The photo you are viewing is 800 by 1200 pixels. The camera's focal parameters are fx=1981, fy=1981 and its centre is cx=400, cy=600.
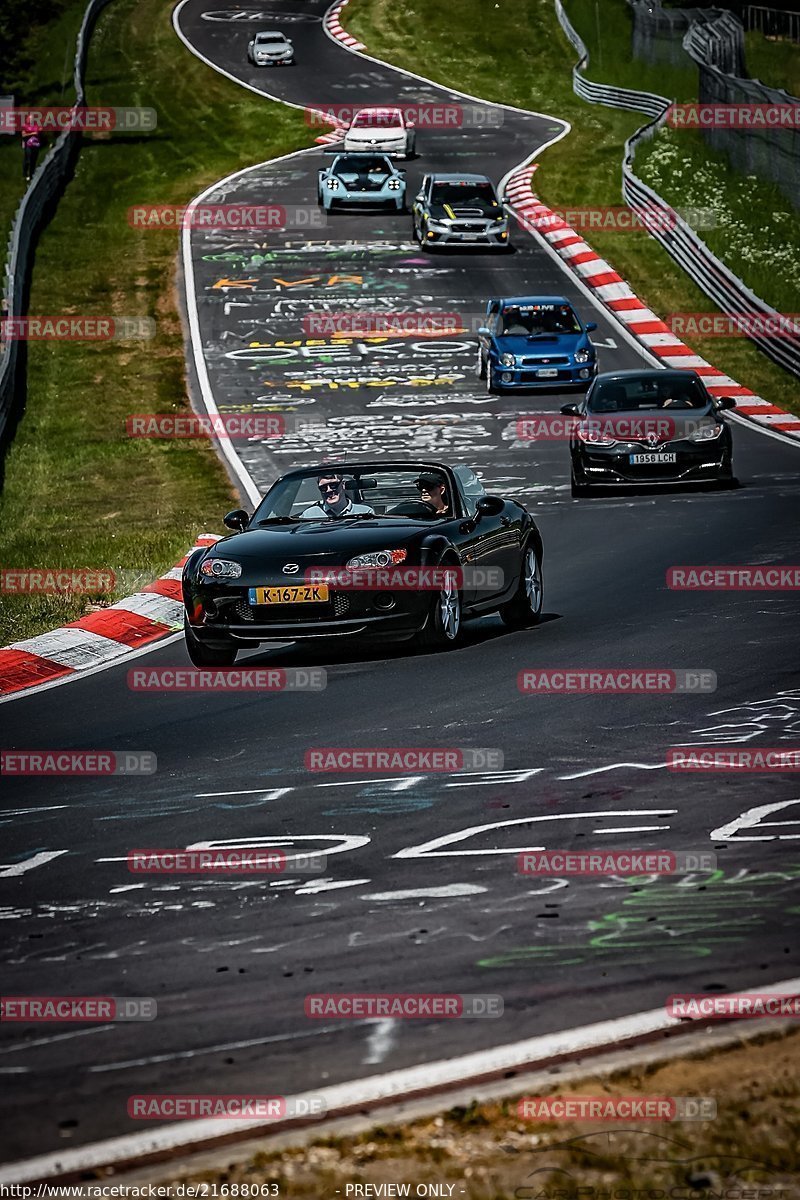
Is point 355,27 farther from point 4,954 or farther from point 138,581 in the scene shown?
point 4,954

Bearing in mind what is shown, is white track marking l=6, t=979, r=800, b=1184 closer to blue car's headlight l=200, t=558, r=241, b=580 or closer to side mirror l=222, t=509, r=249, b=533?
blue car's headlight l=200, t=558, r=241, b=580

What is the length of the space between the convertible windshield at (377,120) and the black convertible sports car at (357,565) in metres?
37.4

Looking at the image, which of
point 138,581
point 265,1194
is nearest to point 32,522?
point 138,581

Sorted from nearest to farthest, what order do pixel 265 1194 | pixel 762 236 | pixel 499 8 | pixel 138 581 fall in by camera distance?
pixel 265 1194, pixel 138 581, pixel 762 236, pixel 499 8

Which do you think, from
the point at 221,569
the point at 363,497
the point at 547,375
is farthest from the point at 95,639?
the point at 547,375

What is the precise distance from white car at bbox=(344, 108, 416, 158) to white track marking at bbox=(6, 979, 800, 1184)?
4570 cm

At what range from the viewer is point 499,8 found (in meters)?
70.2

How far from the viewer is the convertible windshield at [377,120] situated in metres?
50.0

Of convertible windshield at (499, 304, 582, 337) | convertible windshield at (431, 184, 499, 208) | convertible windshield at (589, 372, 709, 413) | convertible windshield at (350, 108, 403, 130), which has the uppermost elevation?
convertible windshield at (350, 108, 403, 130)

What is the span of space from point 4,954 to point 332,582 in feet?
20.5

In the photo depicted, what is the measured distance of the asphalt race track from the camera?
556 centimetres

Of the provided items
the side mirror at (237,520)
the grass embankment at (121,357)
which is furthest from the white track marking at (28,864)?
the grass embankment at (121,357)

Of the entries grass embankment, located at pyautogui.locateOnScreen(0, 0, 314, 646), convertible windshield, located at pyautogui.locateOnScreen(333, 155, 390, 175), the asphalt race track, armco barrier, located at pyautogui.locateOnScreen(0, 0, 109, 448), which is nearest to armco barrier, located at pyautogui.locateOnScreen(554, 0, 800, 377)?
convertible windshield, located at pyautogui.locateOnScreen(333, 155, 390, 175)

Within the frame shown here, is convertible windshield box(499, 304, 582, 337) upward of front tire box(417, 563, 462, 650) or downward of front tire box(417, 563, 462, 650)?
downward
